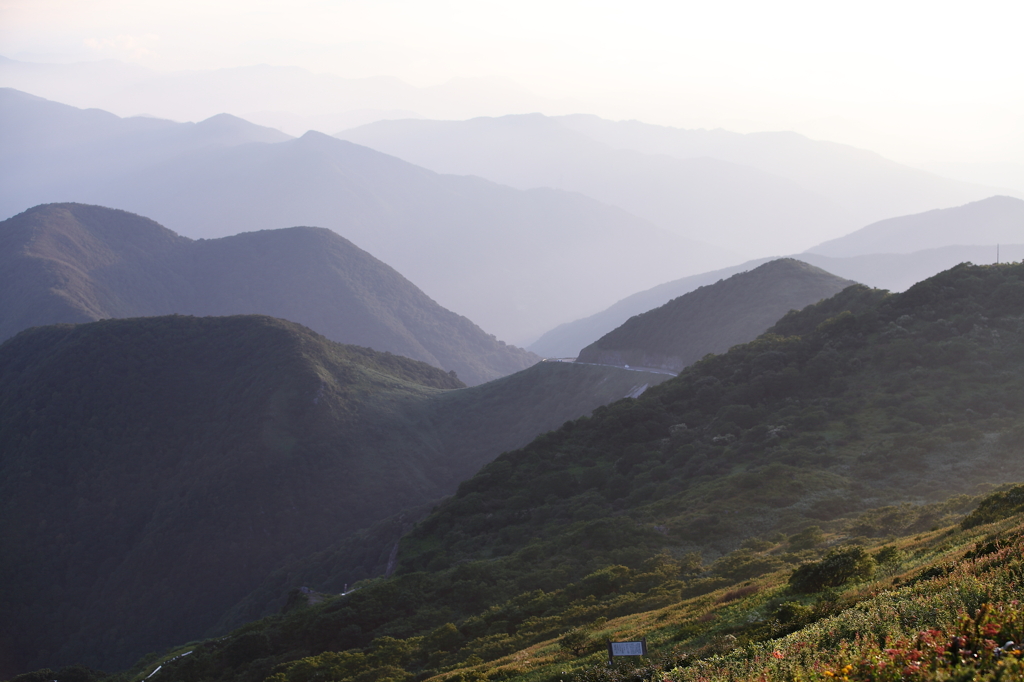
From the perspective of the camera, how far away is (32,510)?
213 ft

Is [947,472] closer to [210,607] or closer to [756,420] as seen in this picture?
[756,420]

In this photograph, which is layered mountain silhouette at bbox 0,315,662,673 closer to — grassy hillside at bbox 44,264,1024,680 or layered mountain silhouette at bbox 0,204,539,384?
grassy hillside at bbox 44,264,1024,680

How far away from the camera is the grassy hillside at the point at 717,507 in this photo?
16016 mm

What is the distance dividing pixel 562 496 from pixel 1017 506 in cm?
2474

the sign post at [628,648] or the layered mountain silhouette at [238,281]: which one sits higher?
the layered mountain silhouette at [238,281]

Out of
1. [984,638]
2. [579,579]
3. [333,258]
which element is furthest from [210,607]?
[333,258]

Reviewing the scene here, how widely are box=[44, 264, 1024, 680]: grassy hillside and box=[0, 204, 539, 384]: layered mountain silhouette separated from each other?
112m

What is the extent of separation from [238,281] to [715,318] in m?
130

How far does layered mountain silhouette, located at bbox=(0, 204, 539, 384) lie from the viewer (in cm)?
13762

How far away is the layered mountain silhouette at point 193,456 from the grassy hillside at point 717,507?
62.9 ft

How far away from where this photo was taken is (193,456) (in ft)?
237

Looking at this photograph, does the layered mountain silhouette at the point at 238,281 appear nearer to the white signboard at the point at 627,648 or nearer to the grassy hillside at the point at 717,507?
the grassy hillside at the point at 717,507

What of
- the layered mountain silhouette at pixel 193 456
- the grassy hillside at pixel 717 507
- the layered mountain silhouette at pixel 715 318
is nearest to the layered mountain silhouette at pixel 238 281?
the layered mountain silhouette at pixel 193 456

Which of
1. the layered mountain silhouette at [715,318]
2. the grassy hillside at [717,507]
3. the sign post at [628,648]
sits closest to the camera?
the sign post at [628,648]
